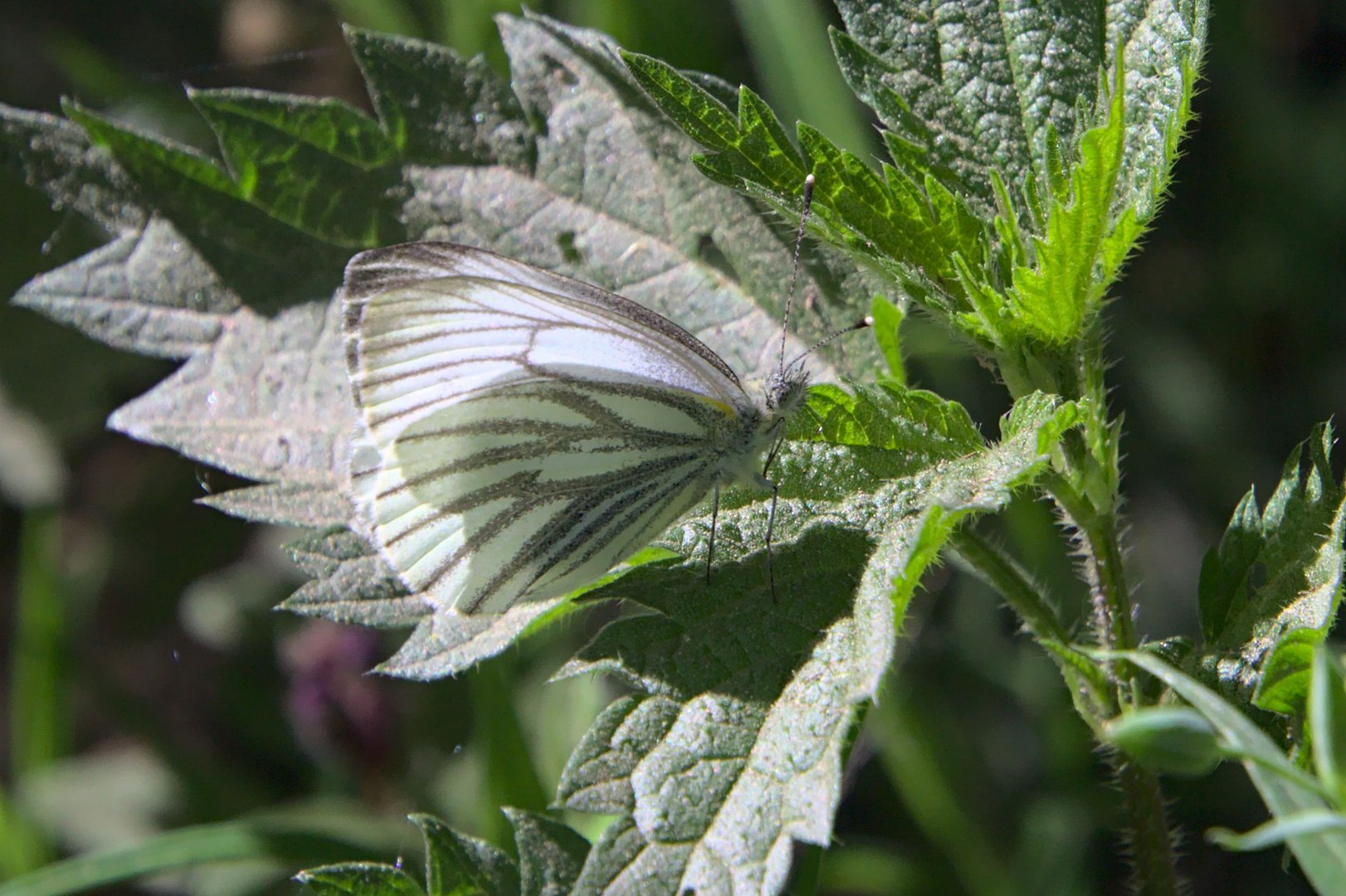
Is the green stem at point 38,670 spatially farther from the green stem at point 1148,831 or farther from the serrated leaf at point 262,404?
the green stem at point 1148,831

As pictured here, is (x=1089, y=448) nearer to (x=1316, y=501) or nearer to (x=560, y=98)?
(x=1316, y=501)

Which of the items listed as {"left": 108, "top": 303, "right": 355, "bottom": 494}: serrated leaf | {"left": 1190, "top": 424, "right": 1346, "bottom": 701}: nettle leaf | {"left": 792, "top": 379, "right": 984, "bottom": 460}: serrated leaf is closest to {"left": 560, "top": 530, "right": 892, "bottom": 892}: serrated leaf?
{"left": 792, "top": 379, "right": 984, "bottom": 460}: serrated leaf

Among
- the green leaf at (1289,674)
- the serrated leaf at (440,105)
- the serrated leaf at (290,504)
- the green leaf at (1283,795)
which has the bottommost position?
the green leaf at (1283,795)

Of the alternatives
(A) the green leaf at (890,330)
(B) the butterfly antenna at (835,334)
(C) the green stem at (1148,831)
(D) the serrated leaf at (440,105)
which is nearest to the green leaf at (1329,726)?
(C) the green stem at (1148,831)

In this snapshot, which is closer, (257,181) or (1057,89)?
(1057,89)

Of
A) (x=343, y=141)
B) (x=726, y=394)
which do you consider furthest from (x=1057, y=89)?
(x=343, y=141)

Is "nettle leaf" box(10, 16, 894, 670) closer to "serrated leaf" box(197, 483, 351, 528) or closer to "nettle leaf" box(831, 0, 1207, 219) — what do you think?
"serrated leaf" box(197, 483, 351, 528)
